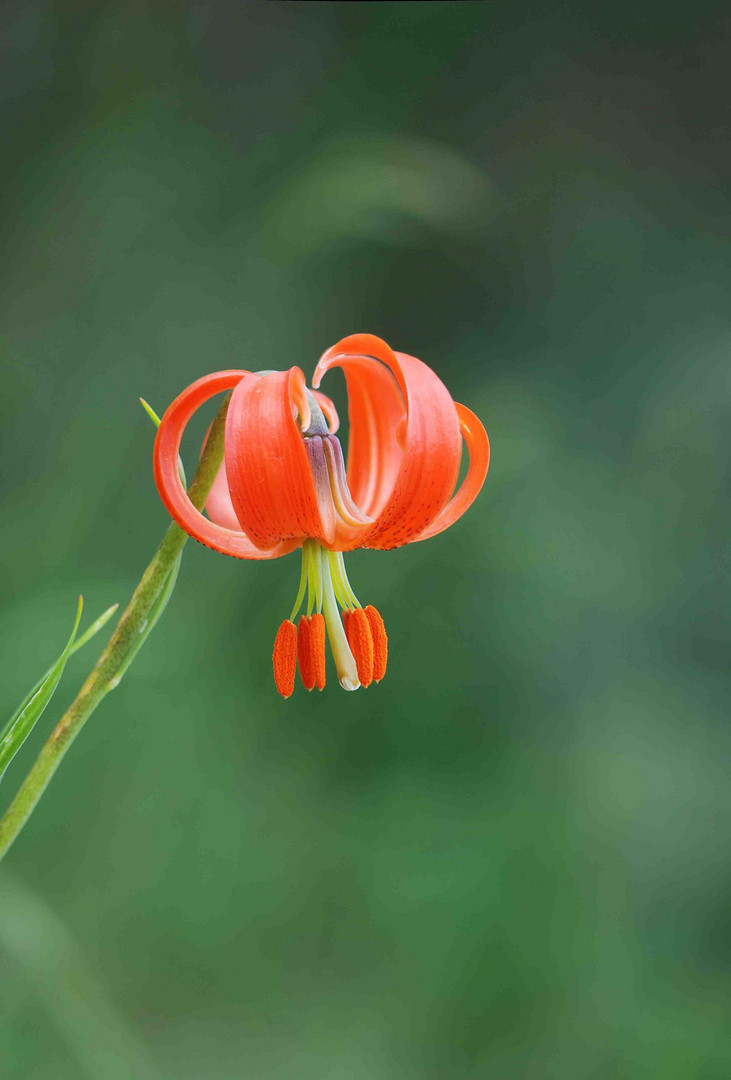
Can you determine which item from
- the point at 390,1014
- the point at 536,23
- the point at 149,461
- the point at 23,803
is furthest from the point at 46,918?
the point at 536,23

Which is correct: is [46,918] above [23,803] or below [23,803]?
below

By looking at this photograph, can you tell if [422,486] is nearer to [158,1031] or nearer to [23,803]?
[23,803]

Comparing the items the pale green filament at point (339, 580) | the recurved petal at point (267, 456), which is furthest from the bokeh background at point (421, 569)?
the recurved petal at point (267, 456)

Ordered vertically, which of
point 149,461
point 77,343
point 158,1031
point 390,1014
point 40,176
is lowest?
point 390,1014

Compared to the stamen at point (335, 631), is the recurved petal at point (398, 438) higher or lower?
higher

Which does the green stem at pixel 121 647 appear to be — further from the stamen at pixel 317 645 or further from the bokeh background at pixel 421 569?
the bokeh background at pixel 421 569

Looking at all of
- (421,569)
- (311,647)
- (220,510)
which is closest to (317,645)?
(311,647)

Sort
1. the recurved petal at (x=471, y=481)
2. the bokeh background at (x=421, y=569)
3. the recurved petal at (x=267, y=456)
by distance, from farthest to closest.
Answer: the bokeh background at (x=421, y=569), the recurved petal at (x=471, y=481), the recurved petal at (x=267, y=456)

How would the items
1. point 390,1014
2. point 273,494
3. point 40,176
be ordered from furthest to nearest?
point 390,1014, point 40,176, point 273,494
